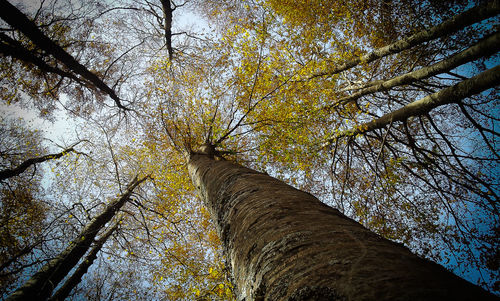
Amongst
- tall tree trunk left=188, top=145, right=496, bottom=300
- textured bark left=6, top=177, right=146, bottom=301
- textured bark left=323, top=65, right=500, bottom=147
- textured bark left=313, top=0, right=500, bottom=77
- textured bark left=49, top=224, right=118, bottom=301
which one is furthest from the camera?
textured bark left=49, top=224, right=118, bottom=301

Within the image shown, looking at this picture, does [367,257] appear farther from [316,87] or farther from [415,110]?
[316,87]

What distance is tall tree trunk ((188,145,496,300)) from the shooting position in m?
0.48

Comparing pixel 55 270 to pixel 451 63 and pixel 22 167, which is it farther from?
pixel 451 63

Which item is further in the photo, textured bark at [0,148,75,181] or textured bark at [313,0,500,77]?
textured bark at [0,148,75,181]

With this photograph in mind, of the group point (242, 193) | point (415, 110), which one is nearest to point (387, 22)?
point (415, 110)

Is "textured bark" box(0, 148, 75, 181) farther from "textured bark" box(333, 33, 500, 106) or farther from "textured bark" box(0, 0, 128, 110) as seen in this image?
"textured bark" box(333, 33, 500, 106)

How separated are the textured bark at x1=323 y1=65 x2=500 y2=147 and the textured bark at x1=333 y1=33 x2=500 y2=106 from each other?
463 millimetres

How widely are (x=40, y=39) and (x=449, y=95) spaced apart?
9.32 meters

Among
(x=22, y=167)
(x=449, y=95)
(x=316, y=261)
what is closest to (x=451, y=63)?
(x=449, y=95)

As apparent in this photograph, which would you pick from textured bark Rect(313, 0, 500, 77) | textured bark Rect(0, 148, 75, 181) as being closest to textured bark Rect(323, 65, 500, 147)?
textured bark Rect(313, 0, 500, 77)

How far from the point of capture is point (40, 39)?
460 centimetres

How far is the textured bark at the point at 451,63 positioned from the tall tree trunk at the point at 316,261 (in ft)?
15.1

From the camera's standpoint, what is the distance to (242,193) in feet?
5.16

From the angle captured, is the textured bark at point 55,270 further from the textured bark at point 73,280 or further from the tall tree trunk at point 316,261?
the tall tree trunk at point 316,261
